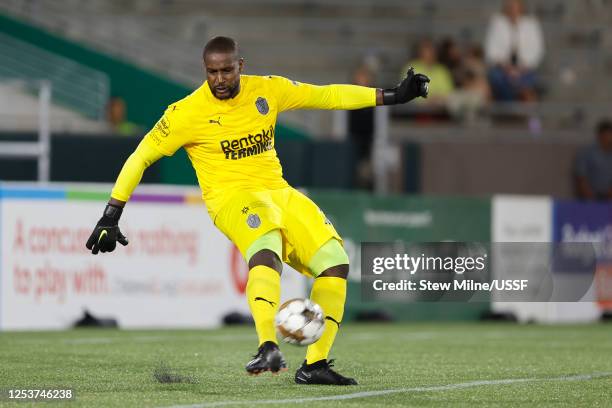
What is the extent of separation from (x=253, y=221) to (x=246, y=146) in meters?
0.46

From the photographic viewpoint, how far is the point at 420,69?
58.2ft

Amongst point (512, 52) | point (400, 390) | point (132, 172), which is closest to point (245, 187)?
point (132, 172)

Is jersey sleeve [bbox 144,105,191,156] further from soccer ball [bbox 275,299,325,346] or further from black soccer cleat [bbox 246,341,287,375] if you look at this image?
black soccer cleat [bbox 246,341,287,375]

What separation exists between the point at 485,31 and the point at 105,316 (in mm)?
9739

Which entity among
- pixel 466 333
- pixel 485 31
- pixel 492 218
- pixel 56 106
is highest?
pixel 485 31

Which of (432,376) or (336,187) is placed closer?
(432,376)

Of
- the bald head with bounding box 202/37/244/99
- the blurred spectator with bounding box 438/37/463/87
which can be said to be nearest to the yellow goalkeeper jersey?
the bald head with bounding box 202/37/244/99

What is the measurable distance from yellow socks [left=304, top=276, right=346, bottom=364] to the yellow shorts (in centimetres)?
18

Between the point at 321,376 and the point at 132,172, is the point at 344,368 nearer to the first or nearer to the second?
the point at 321,376

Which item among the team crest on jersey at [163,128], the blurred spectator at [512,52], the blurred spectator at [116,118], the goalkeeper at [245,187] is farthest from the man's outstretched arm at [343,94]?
the blurred spectator at [512,52]

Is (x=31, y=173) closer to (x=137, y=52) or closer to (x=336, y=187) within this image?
(x=336, y=187)

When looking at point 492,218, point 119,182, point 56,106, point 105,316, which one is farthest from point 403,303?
point 119,182

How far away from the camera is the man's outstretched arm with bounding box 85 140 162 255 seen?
717 cm

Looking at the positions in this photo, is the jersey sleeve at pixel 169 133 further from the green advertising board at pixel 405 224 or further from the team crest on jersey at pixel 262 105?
the green advertising board at pixel 405 224
